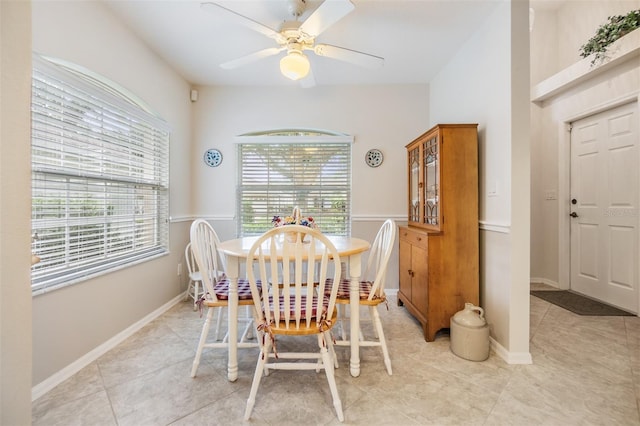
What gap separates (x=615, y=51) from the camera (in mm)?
2631

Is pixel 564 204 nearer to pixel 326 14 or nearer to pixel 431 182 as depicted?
pixel 431 182

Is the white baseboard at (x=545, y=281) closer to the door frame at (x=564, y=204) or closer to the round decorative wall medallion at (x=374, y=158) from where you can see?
the door frame at (x=564, y=204)

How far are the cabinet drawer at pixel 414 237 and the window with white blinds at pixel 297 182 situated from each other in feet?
2.93

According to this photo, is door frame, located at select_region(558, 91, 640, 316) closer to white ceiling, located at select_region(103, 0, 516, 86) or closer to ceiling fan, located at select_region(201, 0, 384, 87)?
white ceiling, located at select_region(103, 0, 516, 86)

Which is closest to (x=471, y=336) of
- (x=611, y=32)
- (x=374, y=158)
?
(x=374, y=158)

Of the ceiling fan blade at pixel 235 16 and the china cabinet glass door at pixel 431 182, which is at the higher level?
the ceiling fan blade at pixel 235 16

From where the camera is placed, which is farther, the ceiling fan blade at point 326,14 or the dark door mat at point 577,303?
the dark door mat at point 577,303

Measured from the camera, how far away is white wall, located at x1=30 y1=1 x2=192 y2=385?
1589 mm

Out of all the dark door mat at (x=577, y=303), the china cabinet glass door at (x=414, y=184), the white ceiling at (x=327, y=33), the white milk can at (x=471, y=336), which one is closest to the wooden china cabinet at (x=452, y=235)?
the white milk can at (x=471, y=336)

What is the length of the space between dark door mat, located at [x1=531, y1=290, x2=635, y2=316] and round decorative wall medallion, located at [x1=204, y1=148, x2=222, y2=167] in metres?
4.18

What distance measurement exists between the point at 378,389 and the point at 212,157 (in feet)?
9.86

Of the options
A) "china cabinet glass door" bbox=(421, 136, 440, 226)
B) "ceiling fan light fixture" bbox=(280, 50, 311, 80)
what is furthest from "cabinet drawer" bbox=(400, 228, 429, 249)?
"ceiling fan light fixture" bbox=(280, 50, 311, 80)

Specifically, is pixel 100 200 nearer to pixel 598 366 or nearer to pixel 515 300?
pixel 515 300

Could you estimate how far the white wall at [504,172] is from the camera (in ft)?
6.05
